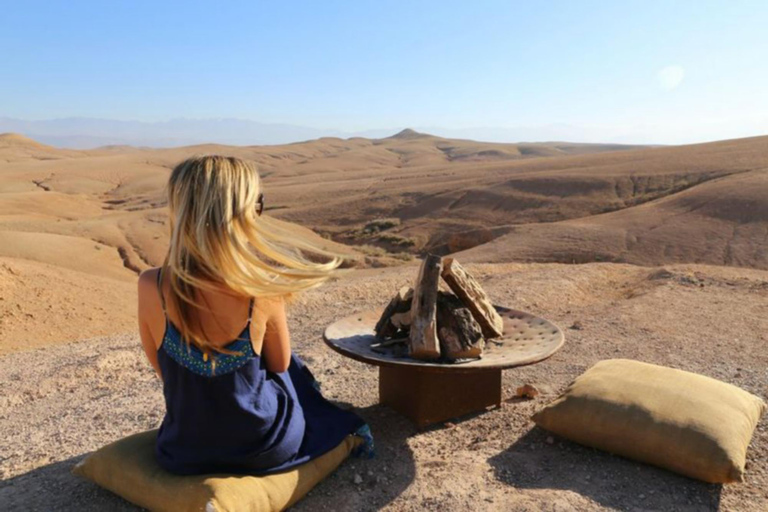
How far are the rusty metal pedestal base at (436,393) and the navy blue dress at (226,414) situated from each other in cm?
114

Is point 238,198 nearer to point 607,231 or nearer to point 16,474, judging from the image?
point 16,474

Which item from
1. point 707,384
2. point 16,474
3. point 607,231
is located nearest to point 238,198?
point 16,474

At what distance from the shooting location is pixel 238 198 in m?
2.57

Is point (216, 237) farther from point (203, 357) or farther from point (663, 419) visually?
point (663, 419)

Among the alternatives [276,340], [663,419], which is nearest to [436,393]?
[663,419]

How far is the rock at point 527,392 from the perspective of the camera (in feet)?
16.2

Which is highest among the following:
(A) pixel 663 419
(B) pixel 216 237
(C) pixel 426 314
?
(B) pixel 216 237

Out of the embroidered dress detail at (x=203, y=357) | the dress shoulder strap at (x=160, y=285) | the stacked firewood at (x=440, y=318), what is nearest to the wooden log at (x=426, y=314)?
the stacked firewood at (x=440, y=318)

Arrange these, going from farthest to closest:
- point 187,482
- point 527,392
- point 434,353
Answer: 1. point 527,392
2. point 434,353
3. point 187,482

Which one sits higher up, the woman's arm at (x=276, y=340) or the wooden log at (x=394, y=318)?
the woman's arm at (x=276, y=340)

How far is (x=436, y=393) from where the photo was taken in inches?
171

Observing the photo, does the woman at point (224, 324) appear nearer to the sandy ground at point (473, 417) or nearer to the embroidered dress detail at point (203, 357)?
the embroidered dress detail at point (203, 357)

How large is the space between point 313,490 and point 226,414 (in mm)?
819

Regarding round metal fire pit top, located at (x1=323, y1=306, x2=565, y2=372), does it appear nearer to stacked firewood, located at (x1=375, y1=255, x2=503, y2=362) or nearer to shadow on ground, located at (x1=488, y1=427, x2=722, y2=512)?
stacked firewood, located at (x1=375, y1=255, x2=503, y2=362)
